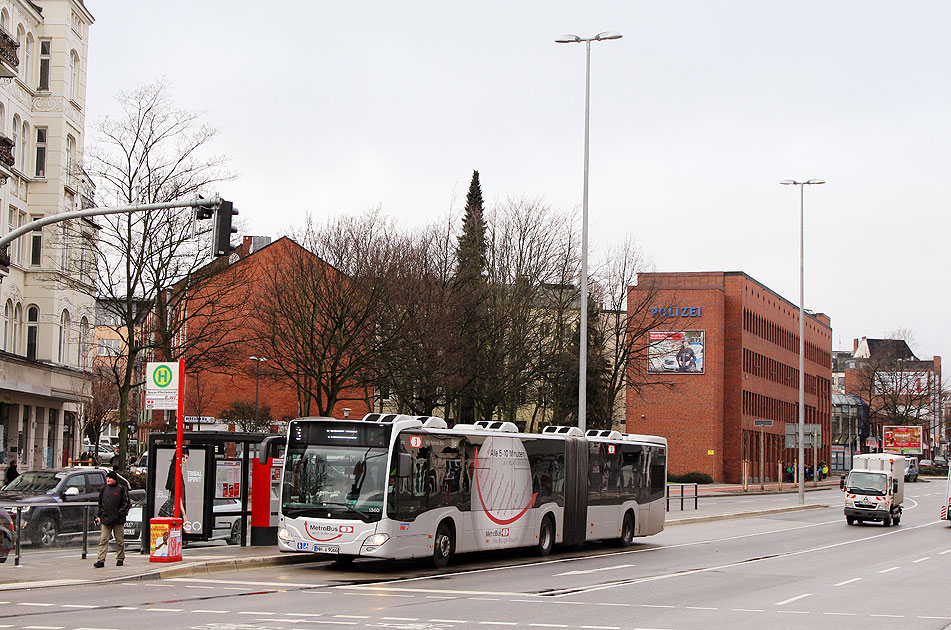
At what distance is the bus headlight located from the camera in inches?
798

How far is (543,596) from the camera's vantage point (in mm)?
17828

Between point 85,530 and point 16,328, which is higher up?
point 16,328

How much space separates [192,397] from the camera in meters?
75.1

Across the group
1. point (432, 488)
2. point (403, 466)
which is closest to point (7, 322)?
point (432, 488)

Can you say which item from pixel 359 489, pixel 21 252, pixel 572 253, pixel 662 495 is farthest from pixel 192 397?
pixel 359 489

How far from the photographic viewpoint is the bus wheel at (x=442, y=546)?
2208 centimetres

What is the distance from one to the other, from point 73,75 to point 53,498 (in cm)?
3036

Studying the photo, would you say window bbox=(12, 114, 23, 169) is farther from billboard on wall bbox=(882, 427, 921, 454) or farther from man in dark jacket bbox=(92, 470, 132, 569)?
billboard on wall bbox=(882, 427, 921, 454)

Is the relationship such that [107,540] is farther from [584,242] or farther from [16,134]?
[16,134]

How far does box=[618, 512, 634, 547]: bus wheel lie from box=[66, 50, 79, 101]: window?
3417 cm

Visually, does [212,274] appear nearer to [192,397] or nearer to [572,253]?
[572,253]

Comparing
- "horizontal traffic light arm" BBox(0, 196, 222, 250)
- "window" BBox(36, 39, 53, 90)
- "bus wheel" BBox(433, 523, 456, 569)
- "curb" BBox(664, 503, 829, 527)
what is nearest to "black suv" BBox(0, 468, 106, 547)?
"horizontal traffic light arm" BBox(0, 196, 222, 250)

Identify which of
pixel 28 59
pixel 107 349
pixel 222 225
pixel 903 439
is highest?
pixel 28 59

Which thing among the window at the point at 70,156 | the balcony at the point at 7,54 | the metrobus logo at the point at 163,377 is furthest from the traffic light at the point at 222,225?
the window at the point at 70,156
